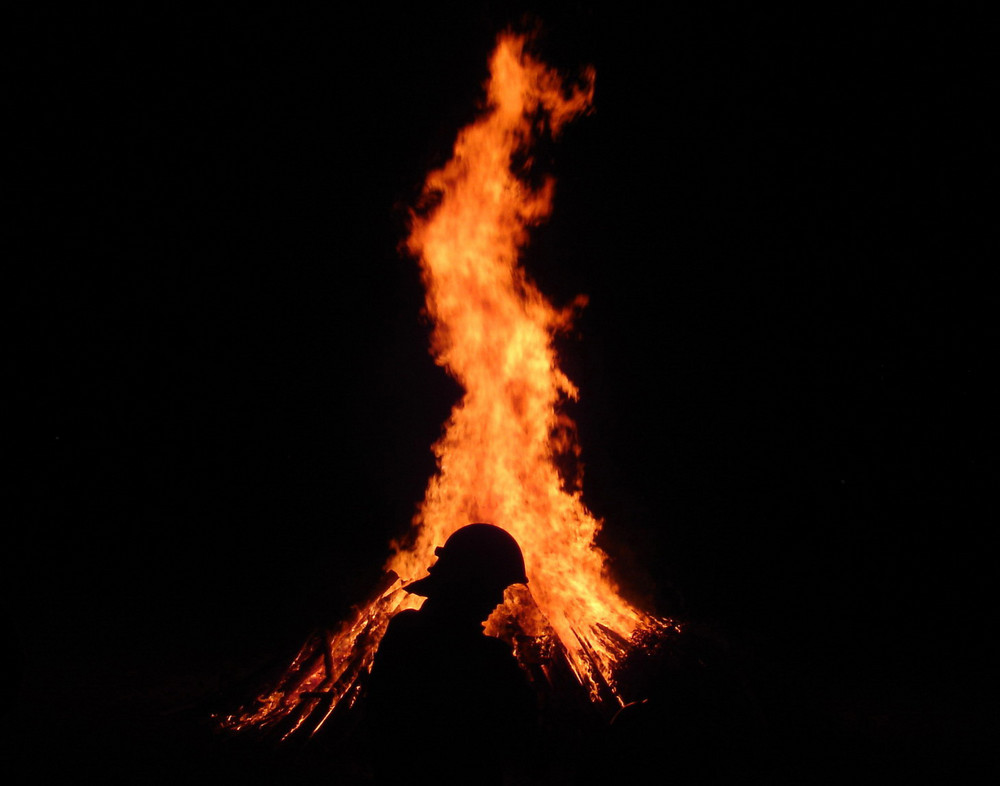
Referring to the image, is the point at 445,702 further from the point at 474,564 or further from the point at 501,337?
the point at 501,337

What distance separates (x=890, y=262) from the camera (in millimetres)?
7586

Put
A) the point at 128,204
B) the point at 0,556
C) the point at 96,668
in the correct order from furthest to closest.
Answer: the point at 128,204
the point at 0,556
the point at 96,668

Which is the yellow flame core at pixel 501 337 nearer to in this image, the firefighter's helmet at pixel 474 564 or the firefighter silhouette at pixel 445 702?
the firefighter's helmet at pixel 474 564

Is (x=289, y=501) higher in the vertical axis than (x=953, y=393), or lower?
higher

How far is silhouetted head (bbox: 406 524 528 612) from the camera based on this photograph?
8.00 feet

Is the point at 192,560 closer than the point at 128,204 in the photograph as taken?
Yes

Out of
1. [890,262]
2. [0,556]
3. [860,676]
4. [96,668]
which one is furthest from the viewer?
[890,262]

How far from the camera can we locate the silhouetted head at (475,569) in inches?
96.0

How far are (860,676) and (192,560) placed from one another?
9.23 metres

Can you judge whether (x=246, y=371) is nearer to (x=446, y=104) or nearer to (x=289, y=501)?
(x=289, y=501)

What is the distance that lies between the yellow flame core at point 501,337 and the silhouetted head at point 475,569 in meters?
3.20

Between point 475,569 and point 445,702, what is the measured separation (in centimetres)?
61

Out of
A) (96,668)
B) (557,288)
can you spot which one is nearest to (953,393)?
(557,288)

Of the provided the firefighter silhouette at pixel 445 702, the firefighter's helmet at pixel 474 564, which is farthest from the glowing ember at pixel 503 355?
the firefighter silhouette at pixel 445 702
